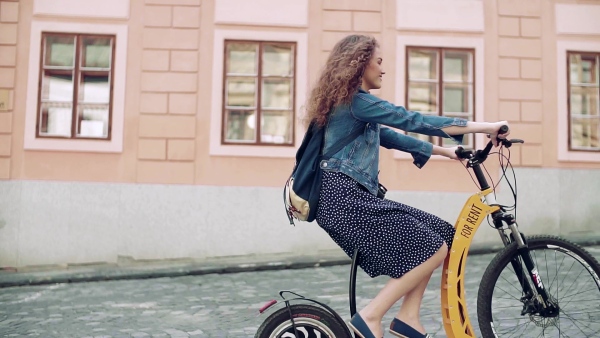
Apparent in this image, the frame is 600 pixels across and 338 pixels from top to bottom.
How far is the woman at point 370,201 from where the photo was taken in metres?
2.95

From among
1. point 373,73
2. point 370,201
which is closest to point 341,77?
point 373,73

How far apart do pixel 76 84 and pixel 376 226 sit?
27.0ft

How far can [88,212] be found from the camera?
9781mm

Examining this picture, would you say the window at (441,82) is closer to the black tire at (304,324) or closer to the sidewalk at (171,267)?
the sidewalk at (171,267)

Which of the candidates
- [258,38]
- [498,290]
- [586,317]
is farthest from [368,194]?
[258,38]

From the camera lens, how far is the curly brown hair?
302 cm

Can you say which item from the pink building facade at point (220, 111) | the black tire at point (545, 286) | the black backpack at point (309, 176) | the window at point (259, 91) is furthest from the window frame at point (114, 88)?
the black tire at point (545, 286)

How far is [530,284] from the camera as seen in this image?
310cm

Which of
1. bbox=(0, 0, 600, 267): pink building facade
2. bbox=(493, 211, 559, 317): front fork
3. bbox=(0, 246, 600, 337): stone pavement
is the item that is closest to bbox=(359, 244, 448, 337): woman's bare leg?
bbox=(493, 211, 559, 317): front fork

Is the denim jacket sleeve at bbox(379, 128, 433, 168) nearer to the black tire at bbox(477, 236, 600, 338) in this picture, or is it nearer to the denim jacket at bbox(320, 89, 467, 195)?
the denim jacket at bbox(320, 89, 467, 195)

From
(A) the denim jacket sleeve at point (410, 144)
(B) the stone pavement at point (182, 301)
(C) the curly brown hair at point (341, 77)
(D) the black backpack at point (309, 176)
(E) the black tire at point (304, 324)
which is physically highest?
(C) the curly brown hair at point (341, 77)

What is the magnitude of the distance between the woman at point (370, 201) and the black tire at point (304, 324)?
0.09 m

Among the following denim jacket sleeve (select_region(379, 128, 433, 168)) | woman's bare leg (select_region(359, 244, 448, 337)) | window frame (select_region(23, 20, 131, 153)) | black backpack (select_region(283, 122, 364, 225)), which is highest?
window frame (select_region(23, 20, 131, 153))

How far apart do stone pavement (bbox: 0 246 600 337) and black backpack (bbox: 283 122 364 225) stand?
5.23 feet
